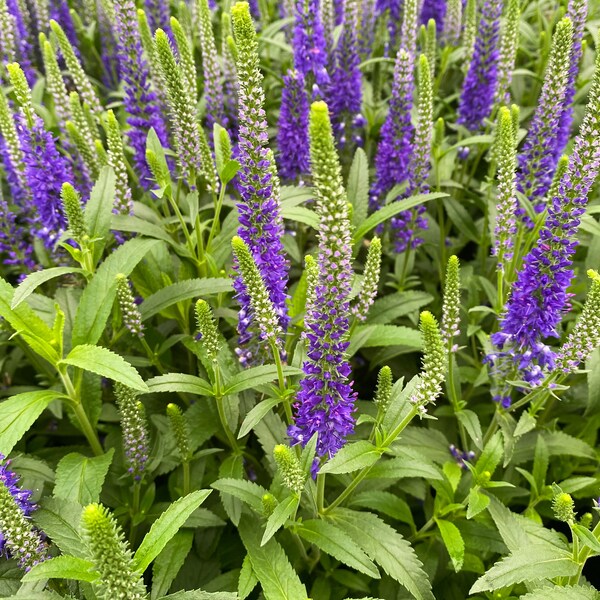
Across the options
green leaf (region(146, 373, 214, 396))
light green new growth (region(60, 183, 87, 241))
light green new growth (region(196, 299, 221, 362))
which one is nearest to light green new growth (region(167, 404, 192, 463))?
green leaf (region(146, 373, 214, 396))

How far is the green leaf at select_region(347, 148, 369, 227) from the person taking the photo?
447 cm

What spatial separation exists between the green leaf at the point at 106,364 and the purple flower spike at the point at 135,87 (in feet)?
6.13

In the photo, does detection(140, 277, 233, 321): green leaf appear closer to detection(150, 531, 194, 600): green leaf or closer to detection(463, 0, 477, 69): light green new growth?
detection(150, 531, 194, 600): green leaf

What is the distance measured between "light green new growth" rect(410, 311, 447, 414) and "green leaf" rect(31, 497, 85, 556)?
1.89m

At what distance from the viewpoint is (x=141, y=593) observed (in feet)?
7.68

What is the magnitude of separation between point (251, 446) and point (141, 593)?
79.8 inches

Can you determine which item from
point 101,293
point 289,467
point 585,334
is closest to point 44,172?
point 101,293

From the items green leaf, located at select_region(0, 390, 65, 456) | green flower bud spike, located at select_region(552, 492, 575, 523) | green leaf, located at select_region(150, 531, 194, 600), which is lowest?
green leaf, located at select_region(150, 531, 194, 600)

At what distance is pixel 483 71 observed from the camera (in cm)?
532

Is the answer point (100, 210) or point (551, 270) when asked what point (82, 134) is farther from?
point (551, 270)

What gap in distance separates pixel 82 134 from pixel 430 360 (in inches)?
126

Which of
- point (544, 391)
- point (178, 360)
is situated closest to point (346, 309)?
point (544, 391)

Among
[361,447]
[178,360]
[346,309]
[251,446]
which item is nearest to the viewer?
[346,309]

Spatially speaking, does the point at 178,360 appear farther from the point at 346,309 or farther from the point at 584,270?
the point at 584,270
